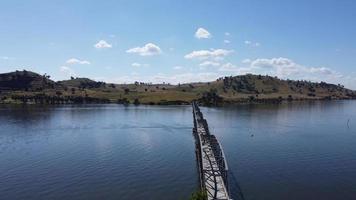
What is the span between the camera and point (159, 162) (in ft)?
318

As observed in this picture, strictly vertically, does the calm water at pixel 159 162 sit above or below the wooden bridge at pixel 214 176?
below

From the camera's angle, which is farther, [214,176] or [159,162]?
[159,162]

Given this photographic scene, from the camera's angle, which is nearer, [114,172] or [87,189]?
[87,189]

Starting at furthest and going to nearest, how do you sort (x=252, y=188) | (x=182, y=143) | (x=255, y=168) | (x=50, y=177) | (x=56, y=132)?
1. (x=56, y=132)
2. (x=182, y=143)
3. (x=255, y=168)
4. (x=50, y=177)
5. (x=252, y=188)

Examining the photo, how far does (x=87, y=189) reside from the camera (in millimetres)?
74812

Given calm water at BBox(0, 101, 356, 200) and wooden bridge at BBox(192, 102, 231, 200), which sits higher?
wooden bridge at BBox(192, 102, 231, 200)

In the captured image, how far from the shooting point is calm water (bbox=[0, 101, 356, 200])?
7412 cm

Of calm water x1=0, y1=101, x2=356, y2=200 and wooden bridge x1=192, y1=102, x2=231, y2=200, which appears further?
calm water x1=0, y1=101, x2=356, y2=200

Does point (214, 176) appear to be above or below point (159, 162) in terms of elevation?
above

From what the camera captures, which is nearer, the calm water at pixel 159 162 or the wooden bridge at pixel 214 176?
the wooden bridge at pixel 214 176

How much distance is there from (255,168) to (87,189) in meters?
37.5

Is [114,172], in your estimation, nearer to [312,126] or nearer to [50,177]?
[50,177]

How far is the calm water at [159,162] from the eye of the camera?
74.1 meters


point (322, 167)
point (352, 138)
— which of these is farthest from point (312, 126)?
point (322, 167)
